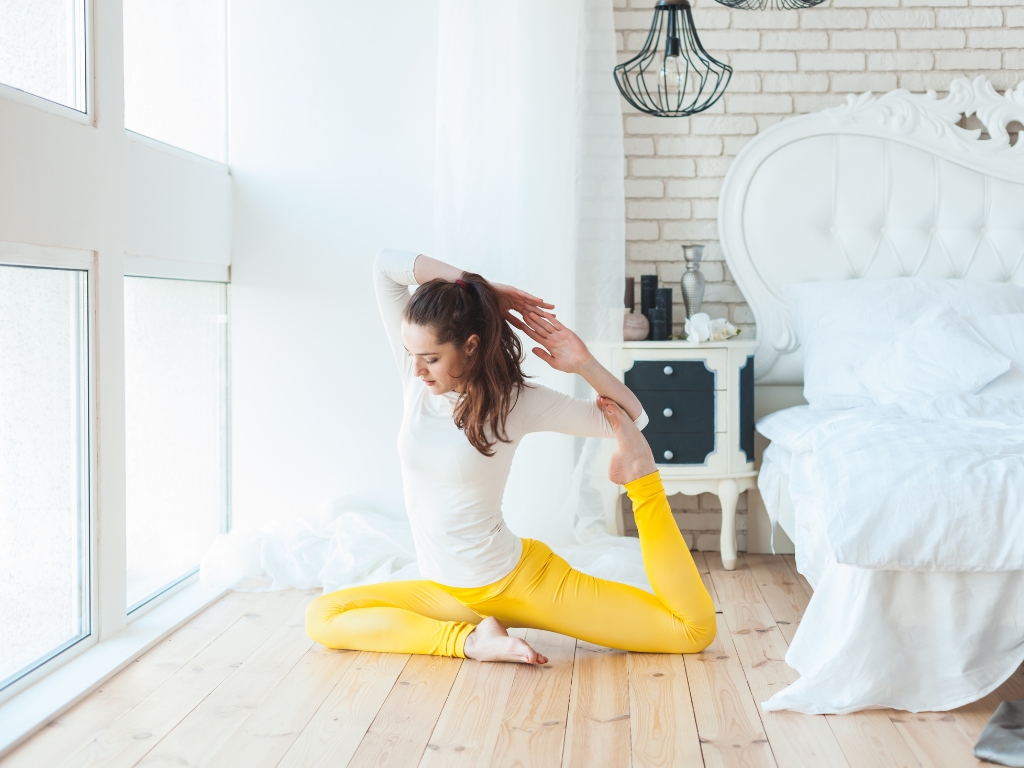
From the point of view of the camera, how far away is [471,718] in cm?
190

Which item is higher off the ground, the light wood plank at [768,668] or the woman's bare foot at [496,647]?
the woman's bare foot at [496,647]

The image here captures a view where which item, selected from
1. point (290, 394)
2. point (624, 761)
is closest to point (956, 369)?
point (624, 761)

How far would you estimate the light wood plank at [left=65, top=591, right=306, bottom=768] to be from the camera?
1.75 meters

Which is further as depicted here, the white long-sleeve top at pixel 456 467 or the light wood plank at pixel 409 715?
the white long-sleeve top at pixel 456 467

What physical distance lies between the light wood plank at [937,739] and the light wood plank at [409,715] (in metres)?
0.96

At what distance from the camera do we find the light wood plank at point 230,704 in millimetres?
1735

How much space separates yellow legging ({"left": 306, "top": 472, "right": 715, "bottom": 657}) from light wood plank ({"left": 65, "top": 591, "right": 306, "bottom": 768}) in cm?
25

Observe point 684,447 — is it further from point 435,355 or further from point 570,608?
point 435,355

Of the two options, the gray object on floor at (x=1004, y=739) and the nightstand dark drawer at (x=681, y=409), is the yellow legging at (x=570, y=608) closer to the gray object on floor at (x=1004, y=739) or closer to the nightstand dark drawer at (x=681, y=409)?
the gray object on floor at (x=1004, y=739)

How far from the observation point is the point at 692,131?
3.49 m

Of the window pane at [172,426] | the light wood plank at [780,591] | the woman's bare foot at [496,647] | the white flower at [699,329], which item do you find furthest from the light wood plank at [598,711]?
the window pane at [172,426]

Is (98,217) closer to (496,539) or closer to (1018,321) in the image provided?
(496,539)

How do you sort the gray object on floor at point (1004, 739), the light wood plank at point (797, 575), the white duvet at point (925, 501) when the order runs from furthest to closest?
the light wood plank at point (797, 575) → the white duvet at point (925, 501) → the gray object on floor at point (1004, 739)

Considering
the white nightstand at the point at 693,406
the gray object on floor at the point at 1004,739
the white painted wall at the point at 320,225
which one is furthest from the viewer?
the white painted wall at the point at 320,225
